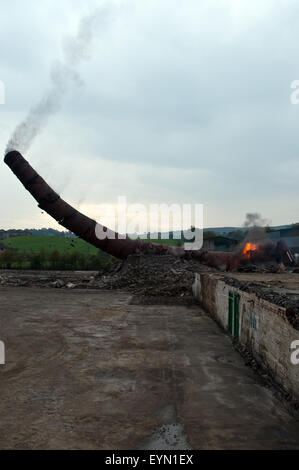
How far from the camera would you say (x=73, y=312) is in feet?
58.0

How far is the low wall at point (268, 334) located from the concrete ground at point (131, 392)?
0.48m

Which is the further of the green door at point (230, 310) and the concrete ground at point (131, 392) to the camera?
the green door at point (230, 310)

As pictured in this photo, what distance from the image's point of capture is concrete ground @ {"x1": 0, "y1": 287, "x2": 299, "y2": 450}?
5.82m

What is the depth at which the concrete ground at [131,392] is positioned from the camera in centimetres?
582

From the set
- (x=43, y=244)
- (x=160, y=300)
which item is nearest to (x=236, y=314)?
(x=160, y=300)

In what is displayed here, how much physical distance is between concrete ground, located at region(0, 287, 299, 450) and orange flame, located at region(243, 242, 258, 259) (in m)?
21.2

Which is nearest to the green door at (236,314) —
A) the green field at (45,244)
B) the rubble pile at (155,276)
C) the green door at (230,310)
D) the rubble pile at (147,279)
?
the green door at (230,310)

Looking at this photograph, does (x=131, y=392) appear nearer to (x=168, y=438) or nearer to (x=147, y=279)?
(x=168, y=438)

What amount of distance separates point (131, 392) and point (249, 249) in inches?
1143

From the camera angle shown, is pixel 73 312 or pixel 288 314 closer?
pixel 288 314

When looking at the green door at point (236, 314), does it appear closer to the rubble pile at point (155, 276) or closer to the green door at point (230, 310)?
the green door at point (230, 310)
